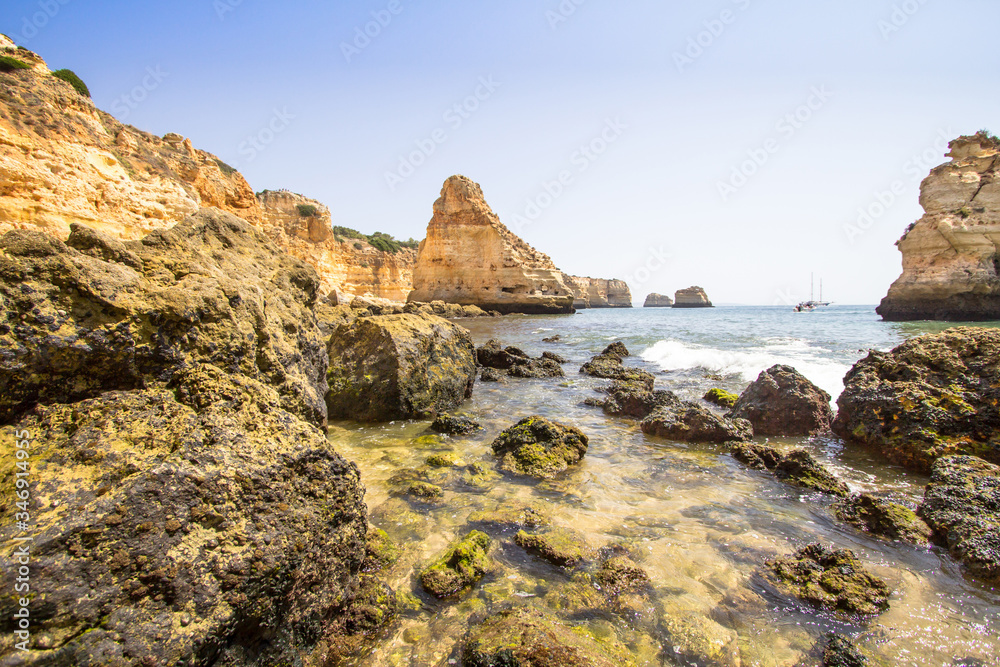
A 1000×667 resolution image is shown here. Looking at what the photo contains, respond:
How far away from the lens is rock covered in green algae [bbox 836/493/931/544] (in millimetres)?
3498

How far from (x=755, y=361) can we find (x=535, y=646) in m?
12.3

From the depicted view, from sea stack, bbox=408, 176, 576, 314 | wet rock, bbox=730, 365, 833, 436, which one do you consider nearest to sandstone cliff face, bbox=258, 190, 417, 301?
sea stack, bbox=408, 176, 576, 314

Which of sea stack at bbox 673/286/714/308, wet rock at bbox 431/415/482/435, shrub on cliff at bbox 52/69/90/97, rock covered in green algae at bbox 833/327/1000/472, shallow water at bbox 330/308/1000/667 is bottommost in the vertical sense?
shallow water at bbox 330/308/1000/667

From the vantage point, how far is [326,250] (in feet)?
123

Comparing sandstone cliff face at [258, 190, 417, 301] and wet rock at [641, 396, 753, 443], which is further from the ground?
sandstone cliff face at [258, 190, 417, 301]

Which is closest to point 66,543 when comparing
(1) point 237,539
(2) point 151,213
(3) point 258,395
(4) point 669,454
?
(1) point 237,539

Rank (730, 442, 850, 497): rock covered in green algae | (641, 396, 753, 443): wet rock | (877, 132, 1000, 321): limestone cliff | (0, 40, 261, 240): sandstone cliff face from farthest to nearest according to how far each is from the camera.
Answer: (877, 132, 1000, 321): limestone cliff < (0, 40, 261, 240): sandstone cliff face < (641, 396, 753, 443): wet rock < (730, 442, 850, 497): rock covered in green algae

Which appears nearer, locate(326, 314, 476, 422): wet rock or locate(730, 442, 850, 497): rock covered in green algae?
locate(730, 442, 850, 497): rock covered in green algae

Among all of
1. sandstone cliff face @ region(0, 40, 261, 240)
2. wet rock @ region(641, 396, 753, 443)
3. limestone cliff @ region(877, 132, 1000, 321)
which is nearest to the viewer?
wet rock @ region(641, 396, 753, 443)

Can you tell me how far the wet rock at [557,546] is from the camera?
3090 millimetres

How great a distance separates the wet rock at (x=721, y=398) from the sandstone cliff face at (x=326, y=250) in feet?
84.7

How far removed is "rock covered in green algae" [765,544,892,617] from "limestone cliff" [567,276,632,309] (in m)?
96.3

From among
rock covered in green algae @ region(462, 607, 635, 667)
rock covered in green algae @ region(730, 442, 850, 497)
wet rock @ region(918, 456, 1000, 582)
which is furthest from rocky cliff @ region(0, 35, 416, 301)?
wet rock @ region(918, 456, 1000, 582)

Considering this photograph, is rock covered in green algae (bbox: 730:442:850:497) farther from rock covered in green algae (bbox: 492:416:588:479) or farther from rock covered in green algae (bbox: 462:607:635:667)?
rock covered in green algae (bbox: 462:607:635:667)
